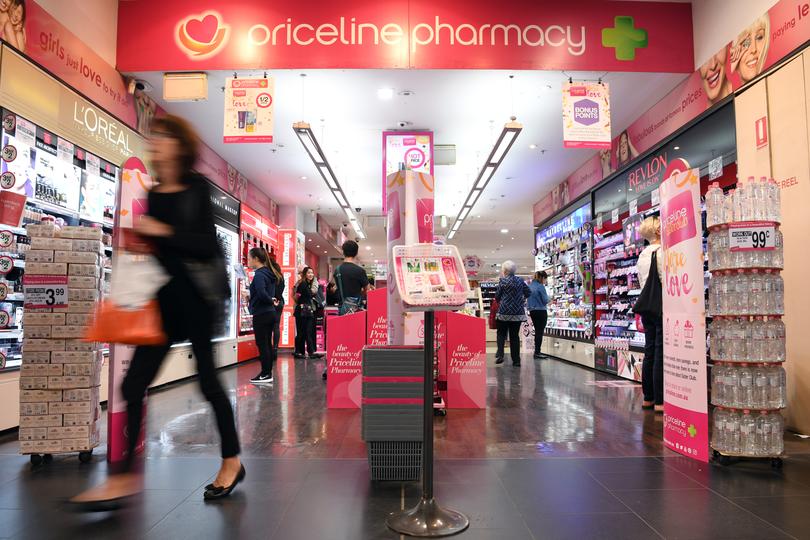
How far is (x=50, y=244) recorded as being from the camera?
2.97m

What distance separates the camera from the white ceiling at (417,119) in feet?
18.9

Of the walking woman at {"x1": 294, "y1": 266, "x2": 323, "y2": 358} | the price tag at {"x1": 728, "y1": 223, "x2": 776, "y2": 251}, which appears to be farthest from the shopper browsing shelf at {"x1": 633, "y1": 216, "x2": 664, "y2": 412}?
the walking woman at {"x1": 294, "y1": 266, "x2": 323, "y2": 358}

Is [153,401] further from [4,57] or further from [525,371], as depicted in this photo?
[525,371]

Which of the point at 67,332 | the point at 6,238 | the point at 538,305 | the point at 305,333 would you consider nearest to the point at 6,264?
the point at 6,238

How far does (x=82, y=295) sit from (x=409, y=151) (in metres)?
5.08

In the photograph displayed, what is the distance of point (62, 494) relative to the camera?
2.38 m

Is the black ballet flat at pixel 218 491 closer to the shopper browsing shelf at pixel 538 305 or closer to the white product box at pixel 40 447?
the white product box at pixel 40 447

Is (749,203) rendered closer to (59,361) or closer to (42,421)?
(59,361)

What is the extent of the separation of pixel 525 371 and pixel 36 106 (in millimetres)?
6335

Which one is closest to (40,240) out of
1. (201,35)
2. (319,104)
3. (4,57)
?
(4,57)

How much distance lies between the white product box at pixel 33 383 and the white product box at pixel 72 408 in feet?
0.38

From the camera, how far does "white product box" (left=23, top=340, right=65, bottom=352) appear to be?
288 centimetres

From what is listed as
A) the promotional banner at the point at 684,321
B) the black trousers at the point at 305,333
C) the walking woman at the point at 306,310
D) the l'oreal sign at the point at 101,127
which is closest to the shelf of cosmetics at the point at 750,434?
the promotional banner at the point at 684,321

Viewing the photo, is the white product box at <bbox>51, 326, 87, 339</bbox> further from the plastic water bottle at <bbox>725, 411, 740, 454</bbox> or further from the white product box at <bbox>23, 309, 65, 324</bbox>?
the plastic water bottle at <bbox>725, 411, 740, 454</bbox>
